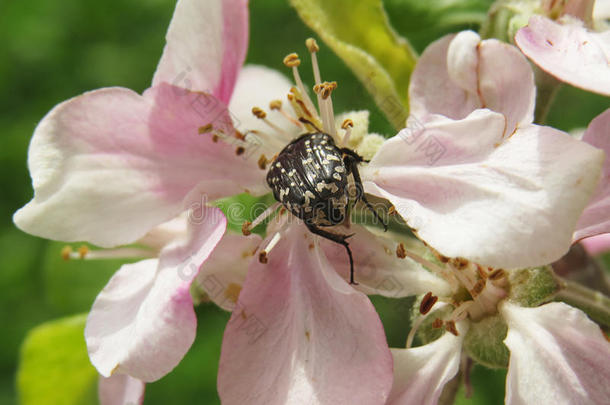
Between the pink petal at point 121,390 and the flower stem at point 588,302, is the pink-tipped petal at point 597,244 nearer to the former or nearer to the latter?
the flower stem at point 588,302

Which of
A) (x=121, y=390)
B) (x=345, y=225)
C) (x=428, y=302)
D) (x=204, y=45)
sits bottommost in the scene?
(x=121, y=390)

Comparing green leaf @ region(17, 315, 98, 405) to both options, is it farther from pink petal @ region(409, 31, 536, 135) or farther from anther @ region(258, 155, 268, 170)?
pink petal @ region(409, 31, 536, 135)

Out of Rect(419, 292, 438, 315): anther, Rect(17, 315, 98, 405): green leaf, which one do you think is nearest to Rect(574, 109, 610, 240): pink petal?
Rect(419, 292, 438, 315): anther

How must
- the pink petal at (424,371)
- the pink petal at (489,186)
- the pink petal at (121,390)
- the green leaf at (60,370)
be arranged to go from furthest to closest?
the green leaf at (60,370) → the pink petal at (121,390) → the pink petal at (424,371) → the pink petal at (489,186)

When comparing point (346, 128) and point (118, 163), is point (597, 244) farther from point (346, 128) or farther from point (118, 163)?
point (118, 163)

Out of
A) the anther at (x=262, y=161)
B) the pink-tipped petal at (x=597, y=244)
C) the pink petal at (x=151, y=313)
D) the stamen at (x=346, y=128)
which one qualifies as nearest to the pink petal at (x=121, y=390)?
the pink petal at (x=151, y=313)

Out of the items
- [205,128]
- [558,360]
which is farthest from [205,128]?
[558,360]
